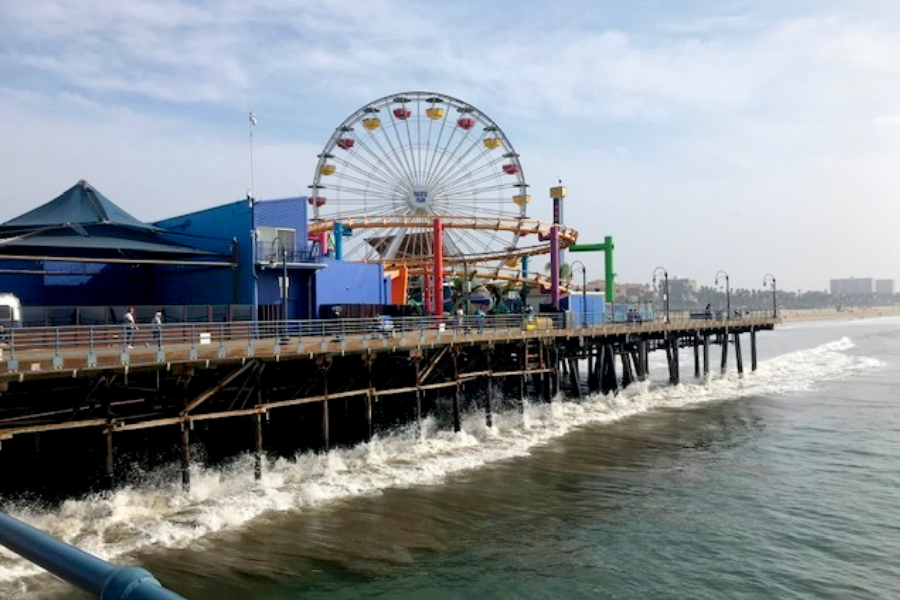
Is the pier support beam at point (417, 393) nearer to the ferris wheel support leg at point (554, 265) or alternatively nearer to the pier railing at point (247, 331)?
the pier railing at point (247, 331)

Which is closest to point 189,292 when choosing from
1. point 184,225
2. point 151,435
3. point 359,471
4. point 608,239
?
point 184,225

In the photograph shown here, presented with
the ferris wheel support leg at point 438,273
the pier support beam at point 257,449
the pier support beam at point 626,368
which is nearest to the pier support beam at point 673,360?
the pier support beam at point 626,368

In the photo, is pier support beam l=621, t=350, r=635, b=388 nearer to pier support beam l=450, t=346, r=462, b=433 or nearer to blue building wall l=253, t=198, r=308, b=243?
pier support beam l=450, t=346, r=462, b=433

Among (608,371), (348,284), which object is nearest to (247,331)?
(348,284)

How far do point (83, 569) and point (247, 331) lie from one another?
26125mm

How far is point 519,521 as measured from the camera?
67.7 ft

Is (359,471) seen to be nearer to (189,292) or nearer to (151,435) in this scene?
(151,435)

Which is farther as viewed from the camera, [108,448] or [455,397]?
[455,397]

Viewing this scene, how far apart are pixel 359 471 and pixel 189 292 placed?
13.5 m

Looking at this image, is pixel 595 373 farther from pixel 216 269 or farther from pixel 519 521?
pixel 519 521

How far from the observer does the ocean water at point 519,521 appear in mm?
16188

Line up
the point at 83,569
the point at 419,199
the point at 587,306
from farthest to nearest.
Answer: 1. the point at 587,306
2. the point at 419,199
3. the point at 83,569

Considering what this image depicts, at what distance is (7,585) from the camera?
1518cm

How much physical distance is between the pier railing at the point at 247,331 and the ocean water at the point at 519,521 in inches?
179
